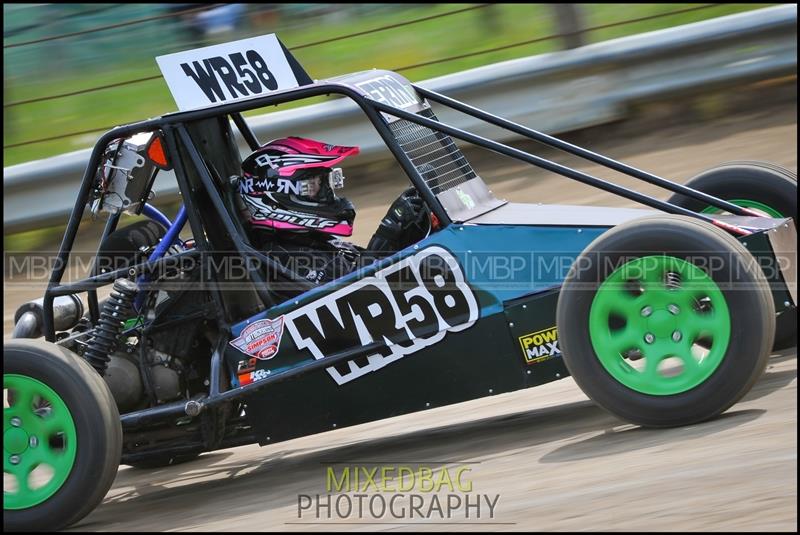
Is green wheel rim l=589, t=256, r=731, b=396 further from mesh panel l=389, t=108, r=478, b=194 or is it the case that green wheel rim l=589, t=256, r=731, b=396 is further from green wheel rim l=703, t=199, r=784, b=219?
green wheel rim l=703, t=199, r=784, b=219

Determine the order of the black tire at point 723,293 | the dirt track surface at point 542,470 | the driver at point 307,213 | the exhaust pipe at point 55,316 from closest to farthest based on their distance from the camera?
1. the dirt track surface at point 542,470
2. the black tire at point 723,293
3. the driver at point 307,213
4. the exhaust pipe at point 55,316

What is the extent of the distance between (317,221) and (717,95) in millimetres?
5318

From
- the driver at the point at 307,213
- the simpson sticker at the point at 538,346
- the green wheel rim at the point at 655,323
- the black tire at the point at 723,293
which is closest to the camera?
the black tire at the point at 723,293

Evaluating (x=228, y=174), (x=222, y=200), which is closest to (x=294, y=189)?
(x=222, y=200)

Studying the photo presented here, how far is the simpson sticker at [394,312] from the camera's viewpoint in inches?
173

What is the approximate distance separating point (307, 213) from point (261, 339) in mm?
609

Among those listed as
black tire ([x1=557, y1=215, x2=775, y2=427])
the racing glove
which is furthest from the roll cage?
black tire ([x1=557, y1=215, x2=775, y2=427])

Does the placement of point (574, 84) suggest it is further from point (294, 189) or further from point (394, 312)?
point (394, 312)

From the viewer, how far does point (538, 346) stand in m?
4.40

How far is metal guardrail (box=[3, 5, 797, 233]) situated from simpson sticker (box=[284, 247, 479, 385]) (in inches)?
175

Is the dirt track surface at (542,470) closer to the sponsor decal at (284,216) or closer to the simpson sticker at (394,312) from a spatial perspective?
the simpson sticker at (394,312)

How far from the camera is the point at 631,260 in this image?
4094 mm

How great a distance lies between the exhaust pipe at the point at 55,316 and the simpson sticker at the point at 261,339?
106 cm

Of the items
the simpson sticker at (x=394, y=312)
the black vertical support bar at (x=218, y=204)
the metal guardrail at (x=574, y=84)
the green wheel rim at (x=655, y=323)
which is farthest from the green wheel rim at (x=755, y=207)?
the metal guardrail at (x=574, y=84)
